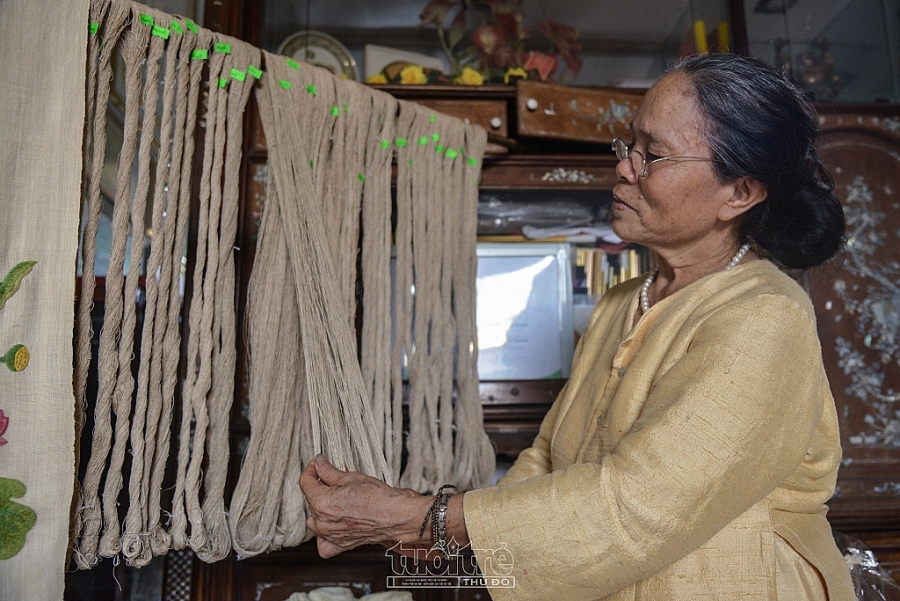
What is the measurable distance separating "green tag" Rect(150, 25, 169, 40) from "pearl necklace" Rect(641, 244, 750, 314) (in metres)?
0.77

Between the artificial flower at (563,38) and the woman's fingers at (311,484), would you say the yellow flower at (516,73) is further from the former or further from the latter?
the woman's fingers at (311,484)

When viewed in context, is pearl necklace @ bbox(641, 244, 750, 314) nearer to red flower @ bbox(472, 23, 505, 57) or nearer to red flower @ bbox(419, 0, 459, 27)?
A: red flower @ bbox(472, 23, 505, 57)

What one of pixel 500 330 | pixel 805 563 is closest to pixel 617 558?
pixel 805 563

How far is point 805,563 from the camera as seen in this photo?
0.83m

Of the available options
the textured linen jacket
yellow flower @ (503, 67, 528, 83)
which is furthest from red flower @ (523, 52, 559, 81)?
the textured linen jacket

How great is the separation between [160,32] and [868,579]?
1.42 metres

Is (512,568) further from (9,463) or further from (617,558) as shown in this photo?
(9,463)

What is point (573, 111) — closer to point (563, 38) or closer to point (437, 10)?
point (563, 38)

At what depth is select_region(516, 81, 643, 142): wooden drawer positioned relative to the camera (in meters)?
1.48

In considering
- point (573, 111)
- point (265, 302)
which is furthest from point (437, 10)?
point (265, 302)

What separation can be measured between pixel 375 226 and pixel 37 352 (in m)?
0.56

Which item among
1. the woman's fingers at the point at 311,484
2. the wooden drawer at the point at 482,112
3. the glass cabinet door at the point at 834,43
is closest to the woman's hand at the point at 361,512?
the woman's fingers at the point at 311,484

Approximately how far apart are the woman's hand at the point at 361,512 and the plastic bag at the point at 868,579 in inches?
32.7

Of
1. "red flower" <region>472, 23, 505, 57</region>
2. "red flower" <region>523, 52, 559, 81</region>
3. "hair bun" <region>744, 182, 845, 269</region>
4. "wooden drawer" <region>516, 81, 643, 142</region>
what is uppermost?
"red flower" <region>472, 23, 505, 57</region>
